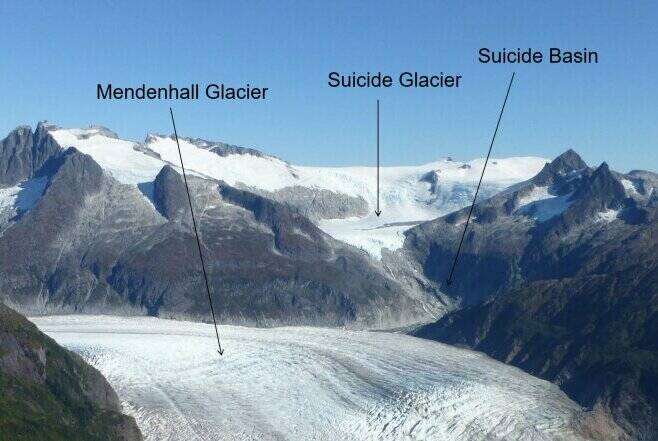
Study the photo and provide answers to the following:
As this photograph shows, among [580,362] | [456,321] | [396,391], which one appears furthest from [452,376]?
[456,321]

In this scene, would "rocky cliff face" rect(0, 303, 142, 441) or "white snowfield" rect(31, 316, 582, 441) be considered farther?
"white snowfield" rect(31, 316, 582, 441)

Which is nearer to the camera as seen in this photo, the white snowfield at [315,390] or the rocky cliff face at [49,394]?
the rocky cliff face at [49,394]

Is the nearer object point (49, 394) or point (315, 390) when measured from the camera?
point (49, 394)

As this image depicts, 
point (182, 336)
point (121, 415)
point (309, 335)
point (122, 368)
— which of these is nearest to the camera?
point (121, 415)

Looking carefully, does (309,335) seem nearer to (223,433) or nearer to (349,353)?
(349,353)

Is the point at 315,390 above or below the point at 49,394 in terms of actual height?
below
